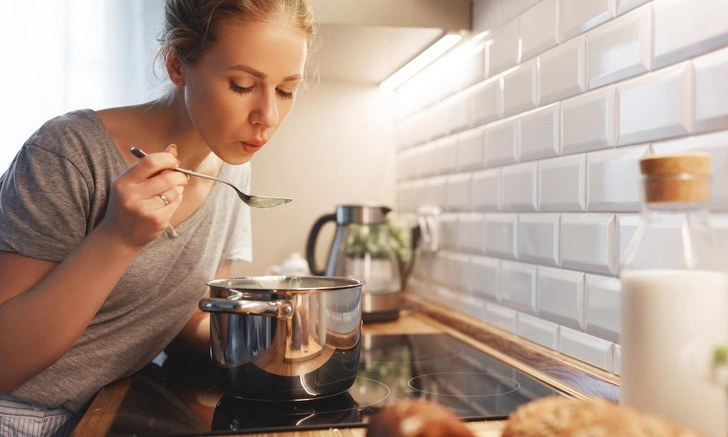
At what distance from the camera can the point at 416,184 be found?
1.78 metres

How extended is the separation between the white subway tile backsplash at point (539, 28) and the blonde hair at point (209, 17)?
0.40 m

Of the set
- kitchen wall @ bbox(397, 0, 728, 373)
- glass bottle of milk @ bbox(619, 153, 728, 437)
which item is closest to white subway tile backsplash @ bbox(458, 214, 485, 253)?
kitchen wall @ bbox(397, 0, 728, 373)

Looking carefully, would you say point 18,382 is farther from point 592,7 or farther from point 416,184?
point 416,184

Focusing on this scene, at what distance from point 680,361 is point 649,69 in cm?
44

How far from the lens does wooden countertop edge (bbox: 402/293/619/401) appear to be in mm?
854

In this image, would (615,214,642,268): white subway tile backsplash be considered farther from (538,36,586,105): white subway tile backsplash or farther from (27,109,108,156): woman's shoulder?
(27,109,108,156): woman's shoulder

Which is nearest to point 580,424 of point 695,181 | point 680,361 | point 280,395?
point 680,361

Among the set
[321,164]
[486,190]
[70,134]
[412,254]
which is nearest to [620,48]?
[486,190]

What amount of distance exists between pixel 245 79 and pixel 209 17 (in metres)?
0.11

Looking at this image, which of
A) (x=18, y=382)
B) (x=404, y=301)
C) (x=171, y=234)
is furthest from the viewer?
(x=404, y=301)

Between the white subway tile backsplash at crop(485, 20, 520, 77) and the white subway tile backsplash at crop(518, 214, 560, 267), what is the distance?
0.31 meters

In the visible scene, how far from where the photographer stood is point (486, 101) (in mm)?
1314

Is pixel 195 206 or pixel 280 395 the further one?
pixel 195 206

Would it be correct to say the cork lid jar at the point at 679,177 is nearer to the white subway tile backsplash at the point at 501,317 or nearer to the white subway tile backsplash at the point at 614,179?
the white subway tile backsplash at the point at 614,179
